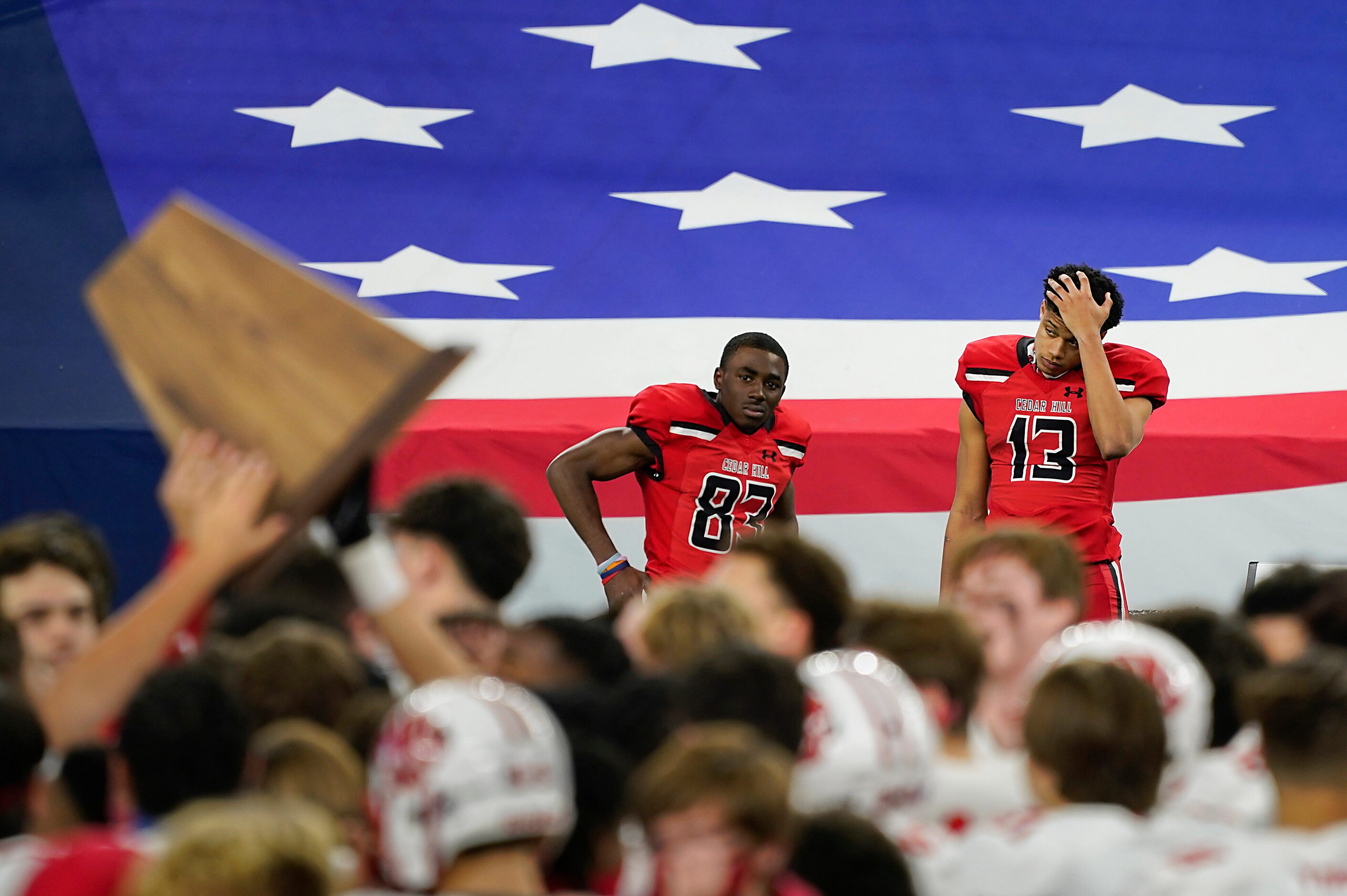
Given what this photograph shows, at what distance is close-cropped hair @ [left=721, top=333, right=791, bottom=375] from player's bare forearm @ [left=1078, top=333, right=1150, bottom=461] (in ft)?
3.14

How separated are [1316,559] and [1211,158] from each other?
6.04 ft

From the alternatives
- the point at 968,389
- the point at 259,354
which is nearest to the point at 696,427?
the point at 968,389

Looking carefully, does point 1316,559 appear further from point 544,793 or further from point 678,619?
point 544,793

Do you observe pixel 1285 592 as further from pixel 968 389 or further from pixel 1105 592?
pixel 968 389

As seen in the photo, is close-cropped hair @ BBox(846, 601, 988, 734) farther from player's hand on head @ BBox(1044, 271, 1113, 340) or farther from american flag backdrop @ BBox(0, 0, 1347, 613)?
american flag backdrop @ BBox(0, 0, 1347, 613)

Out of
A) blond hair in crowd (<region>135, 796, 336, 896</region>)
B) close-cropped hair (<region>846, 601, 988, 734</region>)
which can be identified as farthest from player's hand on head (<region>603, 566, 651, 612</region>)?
blond hair in crowd (<region>135, 796, 336, 896</region>)

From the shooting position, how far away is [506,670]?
2402mm

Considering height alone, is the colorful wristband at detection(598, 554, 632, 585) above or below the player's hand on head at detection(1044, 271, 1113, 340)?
below

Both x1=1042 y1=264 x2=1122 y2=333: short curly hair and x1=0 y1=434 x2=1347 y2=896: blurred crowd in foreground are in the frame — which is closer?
x1=0 y1=434 x2=1347 y2=896: blurred crowd in foreground

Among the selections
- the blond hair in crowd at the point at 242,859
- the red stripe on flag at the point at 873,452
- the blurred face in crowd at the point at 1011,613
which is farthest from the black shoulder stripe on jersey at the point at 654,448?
the blond hair in crowd at the point at 242,859

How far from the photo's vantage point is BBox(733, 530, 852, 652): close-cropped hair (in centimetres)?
271

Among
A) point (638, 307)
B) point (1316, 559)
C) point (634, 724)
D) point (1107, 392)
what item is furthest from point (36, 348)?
point (1316, 559)

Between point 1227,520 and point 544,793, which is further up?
point 544,793

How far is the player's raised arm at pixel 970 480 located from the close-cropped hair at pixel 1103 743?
101 inches
